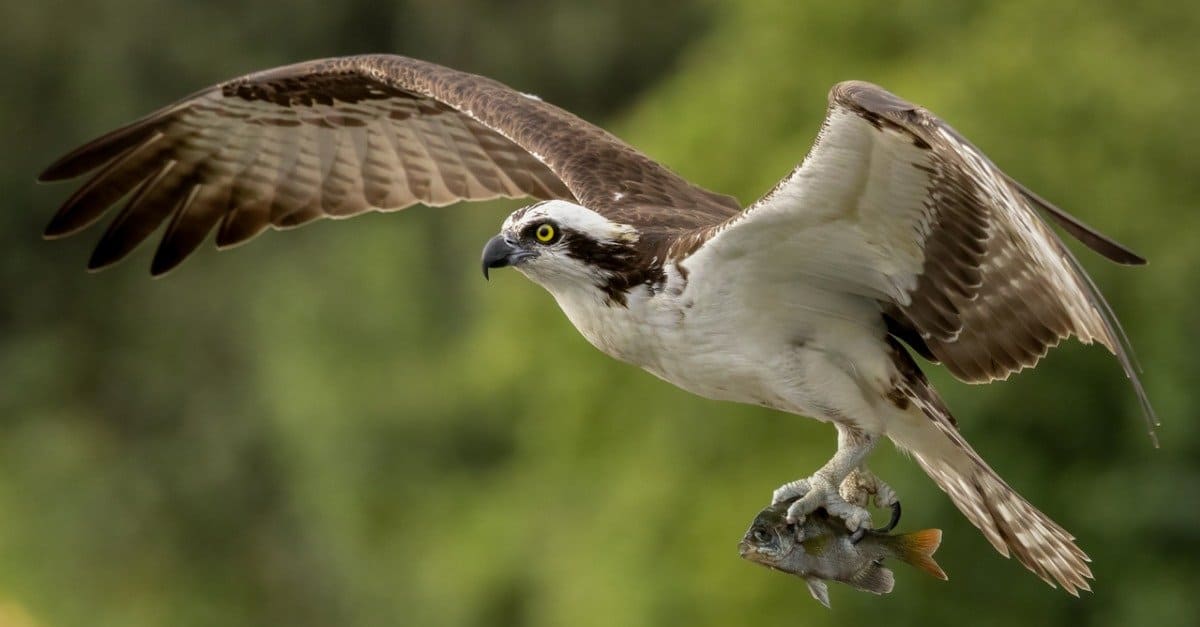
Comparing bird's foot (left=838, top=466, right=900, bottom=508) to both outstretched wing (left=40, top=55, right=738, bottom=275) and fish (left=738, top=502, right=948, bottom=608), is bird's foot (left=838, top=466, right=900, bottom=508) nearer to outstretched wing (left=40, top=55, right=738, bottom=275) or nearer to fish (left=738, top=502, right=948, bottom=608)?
fish (left=738, top=502, right=948, bottom=608)

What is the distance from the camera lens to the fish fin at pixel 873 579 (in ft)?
22.0

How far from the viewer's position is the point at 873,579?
22.1ft

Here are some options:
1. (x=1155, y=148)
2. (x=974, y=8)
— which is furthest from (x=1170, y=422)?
(x=974, y=8)

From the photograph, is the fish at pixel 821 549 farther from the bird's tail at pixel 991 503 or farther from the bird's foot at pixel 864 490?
the bird's tail at pixel 991 503

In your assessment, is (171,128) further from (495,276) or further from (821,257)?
(495,276)

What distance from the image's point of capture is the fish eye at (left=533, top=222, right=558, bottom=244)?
22.4ft

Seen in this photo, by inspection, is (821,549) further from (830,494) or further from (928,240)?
(928,240)

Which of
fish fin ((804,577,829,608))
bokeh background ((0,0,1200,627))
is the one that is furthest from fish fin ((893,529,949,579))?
bokeh background ((0,0,1200,627))

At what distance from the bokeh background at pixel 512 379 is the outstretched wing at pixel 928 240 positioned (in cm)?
544

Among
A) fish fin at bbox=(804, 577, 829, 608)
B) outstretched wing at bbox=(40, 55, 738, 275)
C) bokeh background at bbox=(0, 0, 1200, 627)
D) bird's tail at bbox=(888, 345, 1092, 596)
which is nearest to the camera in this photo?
fish fin at bbox=(804, 577, 829, 608)

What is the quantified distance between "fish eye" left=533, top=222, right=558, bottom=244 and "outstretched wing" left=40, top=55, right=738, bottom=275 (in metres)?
1.53

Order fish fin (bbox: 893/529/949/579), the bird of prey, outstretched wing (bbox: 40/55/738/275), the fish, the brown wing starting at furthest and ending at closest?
outstretched wing (bbox: 40/55/738/275) < the fish < fish fin (bbox: 893/529/949/579) < the bird of prey < the brown wing

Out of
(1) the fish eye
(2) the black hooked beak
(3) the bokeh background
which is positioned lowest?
(3) the bokeh background

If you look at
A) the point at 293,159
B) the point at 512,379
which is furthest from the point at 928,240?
the point at 512,379
